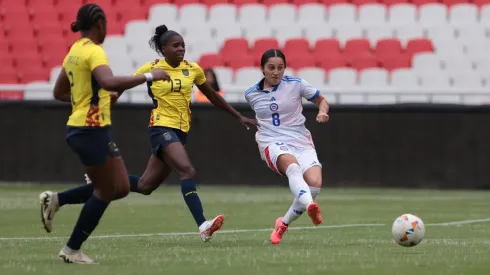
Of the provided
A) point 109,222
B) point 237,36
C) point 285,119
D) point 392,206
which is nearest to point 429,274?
point 285,119

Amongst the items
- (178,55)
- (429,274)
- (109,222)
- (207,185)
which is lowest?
(207,185)

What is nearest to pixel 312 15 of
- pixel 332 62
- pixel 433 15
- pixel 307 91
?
pixel 332 62

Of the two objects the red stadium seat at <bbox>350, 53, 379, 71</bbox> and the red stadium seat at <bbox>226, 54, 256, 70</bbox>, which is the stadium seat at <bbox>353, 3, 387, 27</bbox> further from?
the red stadium seat at <bbox>226, 54, 256, 70</bbox>

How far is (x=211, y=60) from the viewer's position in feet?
79.7

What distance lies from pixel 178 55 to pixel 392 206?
6.23 metres

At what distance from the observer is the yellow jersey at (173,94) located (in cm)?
1196

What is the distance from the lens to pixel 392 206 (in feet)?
55.8

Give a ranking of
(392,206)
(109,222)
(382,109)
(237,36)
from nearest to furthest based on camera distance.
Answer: (109,222) → (392,206) → (382,109) → (237,36)

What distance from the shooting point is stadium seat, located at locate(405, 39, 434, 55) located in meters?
23.7

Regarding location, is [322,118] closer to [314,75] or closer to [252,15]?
[314,75]

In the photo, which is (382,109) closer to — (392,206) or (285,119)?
(392,206)

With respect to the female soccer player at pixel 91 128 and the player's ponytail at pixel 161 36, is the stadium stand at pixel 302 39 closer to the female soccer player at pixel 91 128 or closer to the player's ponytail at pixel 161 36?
the player's ponytail at pixel 161 36

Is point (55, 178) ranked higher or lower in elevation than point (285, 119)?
lower

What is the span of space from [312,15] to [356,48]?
153 cm
